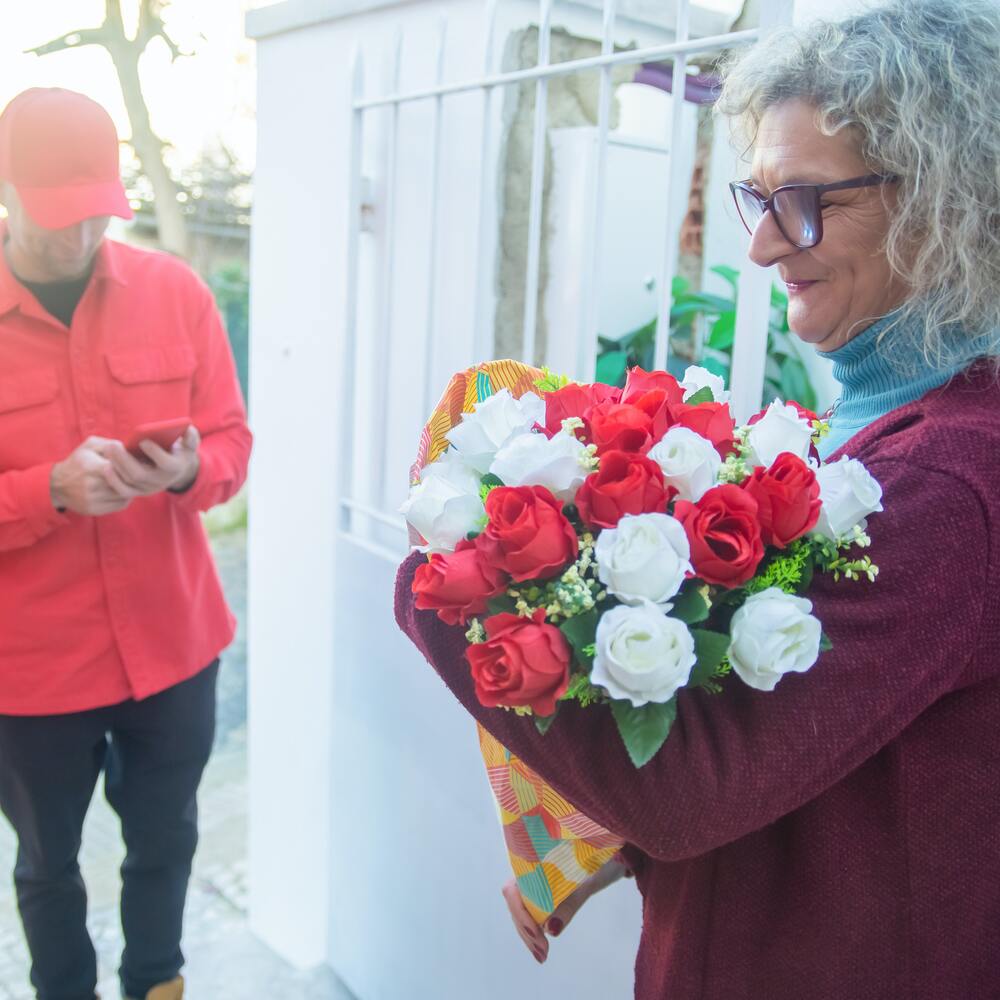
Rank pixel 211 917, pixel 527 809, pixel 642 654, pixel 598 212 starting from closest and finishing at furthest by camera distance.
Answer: pixel 642 654, pixel 527 809, pixel 598 212, pixel 211 917

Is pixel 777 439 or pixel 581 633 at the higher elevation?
pixel 777 439

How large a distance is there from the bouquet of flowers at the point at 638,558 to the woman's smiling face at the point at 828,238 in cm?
21

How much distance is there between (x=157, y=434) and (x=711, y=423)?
1.39 metres

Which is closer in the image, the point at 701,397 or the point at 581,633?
the point at 581,633

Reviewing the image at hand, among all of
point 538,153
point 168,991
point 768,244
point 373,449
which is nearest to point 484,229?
point 538,153

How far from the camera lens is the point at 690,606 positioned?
911mm

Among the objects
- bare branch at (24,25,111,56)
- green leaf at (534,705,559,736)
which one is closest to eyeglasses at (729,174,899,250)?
green leaf at (534,705,559,736)

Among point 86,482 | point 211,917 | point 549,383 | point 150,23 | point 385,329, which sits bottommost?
point 211,917

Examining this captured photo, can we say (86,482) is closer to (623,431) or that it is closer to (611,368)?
(611,368)

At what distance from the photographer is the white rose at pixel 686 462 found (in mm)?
936

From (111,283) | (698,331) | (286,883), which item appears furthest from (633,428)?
(286,883)

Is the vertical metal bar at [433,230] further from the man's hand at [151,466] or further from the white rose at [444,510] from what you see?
the white rose at [444,510]

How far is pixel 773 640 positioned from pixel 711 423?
0.79 ft

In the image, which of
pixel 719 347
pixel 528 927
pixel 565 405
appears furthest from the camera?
pixel 719 347
